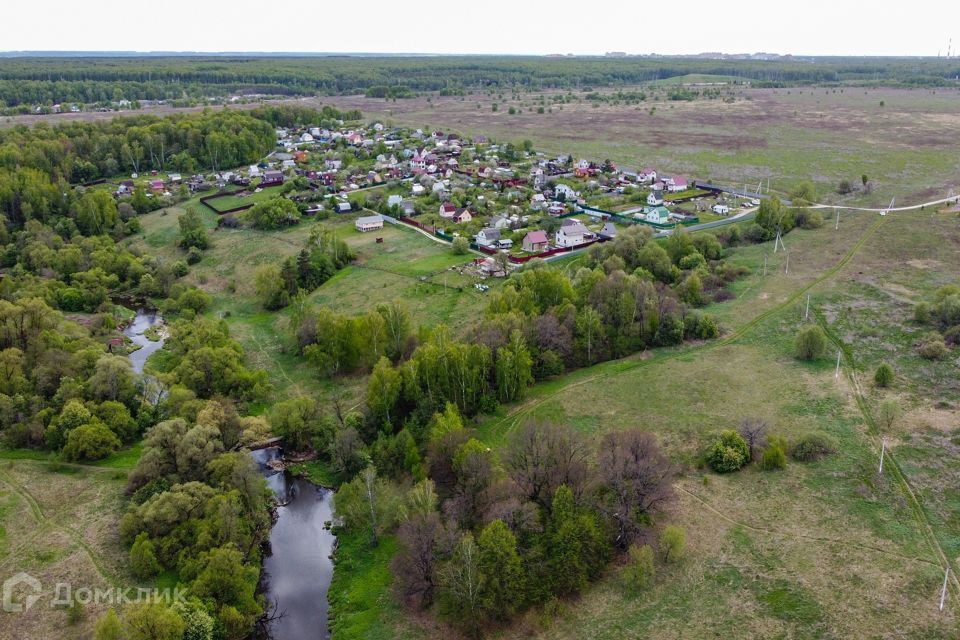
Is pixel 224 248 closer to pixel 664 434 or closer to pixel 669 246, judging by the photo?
pixel 669 246

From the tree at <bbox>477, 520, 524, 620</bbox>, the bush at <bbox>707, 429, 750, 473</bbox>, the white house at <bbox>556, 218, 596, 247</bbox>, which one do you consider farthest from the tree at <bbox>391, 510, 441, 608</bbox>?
the white house at <bbox>556, 218, 596, 247</bbox>

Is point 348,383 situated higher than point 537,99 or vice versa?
point 537,99

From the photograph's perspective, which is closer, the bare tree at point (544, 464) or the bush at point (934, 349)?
the bare tree at point (544, 464)

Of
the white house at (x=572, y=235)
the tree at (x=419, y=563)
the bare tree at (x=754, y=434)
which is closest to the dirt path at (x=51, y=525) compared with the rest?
the tree at (x=419, y=563)

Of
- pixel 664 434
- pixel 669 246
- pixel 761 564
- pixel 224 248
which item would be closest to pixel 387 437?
pixel 664 434

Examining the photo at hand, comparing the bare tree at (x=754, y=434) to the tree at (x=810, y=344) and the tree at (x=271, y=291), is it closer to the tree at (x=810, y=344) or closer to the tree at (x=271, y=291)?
the tree at (x=810, y=344)
